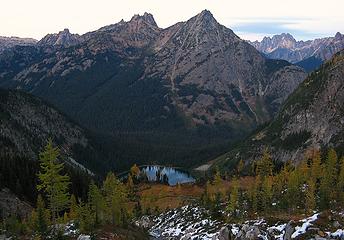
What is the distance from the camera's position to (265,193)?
99.9m

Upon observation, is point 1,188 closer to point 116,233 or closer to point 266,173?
point 116,233

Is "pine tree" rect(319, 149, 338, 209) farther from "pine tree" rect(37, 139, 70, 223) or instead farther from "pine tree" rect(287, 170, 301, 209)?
"pine tree" rect(37, 139, 70, 223)

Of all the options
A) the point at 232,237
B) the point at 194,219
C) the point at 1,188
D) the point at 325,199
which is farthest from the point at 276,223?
the point at 1,188

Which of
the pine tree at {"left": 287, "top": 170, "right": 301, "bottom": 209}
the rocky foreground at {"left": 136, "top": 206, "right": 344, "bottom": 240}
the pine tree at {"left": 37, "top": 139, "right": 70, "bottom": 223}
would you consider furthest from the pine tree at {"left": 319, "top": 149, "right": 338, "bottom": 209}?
the pine tree at {"left": 37, "top": 139, "right": 70, "bottom": 223}

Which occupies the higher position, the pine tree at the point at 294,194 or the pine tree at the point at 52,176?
the pine tree at the point at 52,176

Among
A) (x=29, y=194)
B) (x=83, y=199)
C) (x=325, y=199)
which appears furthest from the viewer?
(x=83, y=199)

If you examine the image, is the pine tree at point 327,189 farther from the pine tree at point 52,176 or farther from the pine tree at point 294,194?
the pine tree at point 52,176

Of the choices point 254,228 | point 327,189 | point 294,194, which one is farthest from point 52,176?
point 327,189

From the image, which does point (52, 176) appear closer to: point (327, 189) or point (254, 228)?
point (254, 228)

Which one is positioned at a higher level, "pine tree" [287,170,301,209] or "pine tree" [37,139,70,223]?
"pine tree" [37,139,70,223]

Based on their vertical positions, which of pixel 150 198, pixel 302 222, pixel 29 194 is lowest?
pixel 150 198

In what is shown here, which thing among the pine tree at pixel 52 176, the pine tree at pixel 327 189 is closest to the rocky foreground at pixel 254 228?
the pine tree at pixel 327 189

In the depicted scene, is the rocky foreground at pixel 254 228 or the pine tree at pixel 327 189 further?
the pine tree at pixel 327 189

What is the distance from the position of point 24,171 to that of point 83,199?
77.0ft
